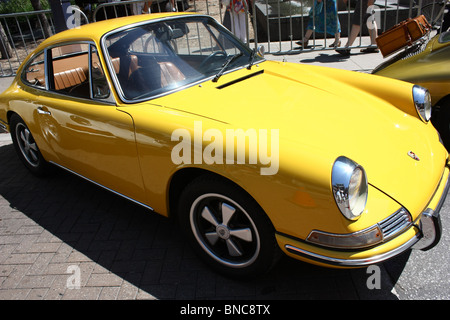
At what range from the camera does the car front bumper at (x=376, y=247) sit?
1.97 m

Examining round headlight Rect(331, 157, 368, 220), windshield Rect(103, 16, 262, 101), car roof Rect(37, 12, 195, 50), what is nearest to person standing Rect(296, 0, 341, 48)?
windshield Rect(103, 16, 262, 101)

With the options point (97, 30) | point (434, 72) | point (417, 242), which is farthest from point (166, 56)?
point (434, 72)

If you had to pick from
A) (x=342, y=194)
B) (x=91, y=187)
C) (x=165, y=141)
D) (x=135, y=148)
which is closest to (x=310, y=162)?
(x=342, y=194)

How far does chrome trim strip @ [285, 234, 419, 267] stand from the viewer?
196 cm

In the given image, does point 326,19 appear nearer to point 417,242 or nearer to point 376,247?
point 417,242

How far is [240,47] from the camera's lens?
11.9 feet

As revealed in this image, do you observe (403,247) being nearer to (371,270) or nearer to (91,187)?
(371,270)

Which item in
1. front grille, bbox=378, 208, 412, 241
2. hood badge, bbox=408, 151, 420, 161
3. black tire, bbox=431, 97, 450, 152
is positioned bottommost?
black tire, bbox=431, 97, 450, 152

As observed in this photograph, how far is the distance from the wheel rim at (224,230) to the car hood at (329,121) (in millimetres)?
483

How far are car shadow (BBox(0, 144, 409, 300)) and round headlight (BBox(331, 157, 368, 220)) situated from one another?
28.5 inches

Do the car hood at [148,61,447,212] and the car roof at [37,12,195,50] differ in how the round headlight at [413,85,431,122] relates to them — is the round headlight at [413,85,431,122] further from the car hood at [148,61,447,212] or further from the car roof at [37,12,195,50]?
the car roof at [37,12,195,50]

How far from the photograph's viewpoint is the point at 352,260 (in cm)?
197

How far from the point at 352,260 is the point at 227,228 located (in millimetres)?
793

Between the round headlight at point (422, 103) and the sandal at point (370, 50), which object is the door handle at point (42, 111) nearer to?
the round headlight at point (422, 103)
